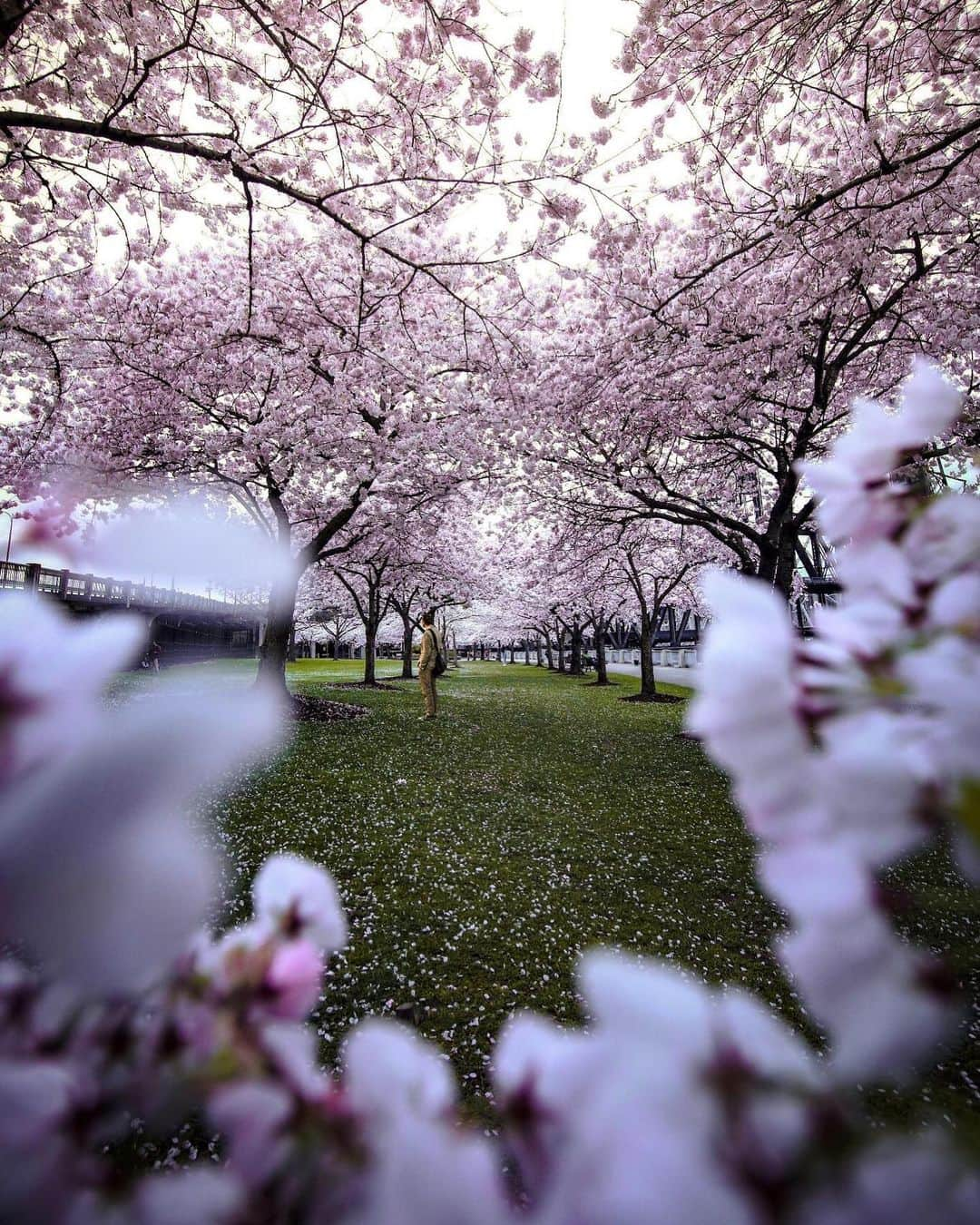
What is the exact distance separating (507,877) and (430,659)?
7917 mm

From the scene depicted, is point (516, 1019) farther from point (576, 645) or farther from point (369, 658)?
point (576, 645)

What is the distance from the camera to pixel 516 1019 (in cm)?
34

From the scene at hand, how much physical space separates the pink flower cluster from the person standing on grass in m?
11.6

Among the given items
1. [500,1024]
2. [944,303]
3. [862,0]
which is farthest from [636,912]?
[944,303]

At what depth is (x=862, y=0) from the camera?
13.4ft

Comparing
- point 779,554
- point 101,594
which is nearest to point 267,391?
point 779,554

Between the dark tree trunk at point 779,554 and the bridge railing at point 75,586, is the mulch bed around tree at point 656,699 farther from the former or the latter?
the bridge railing at point 75,586

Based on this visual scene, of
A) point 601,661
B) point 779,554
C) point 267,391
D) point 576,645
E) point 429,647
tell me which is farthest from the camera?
point 576,645

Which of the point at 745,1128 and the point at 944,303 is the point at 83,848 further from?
the point at 944,303

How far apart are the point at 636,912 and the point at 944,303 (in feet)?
26.2

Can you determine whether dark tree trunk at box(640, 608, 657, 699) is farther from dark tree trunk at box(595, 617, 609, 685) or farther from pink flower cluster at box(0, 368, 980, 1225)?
pink flower cluster at box(0, 368, 980, 1225)

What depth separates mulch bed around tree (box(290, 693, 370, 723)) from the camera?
12.1 meters

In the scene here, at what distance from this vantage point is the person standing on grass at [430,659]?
1203 cm

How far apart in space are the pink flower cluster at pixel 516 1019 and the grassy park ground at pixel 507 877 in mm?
74
